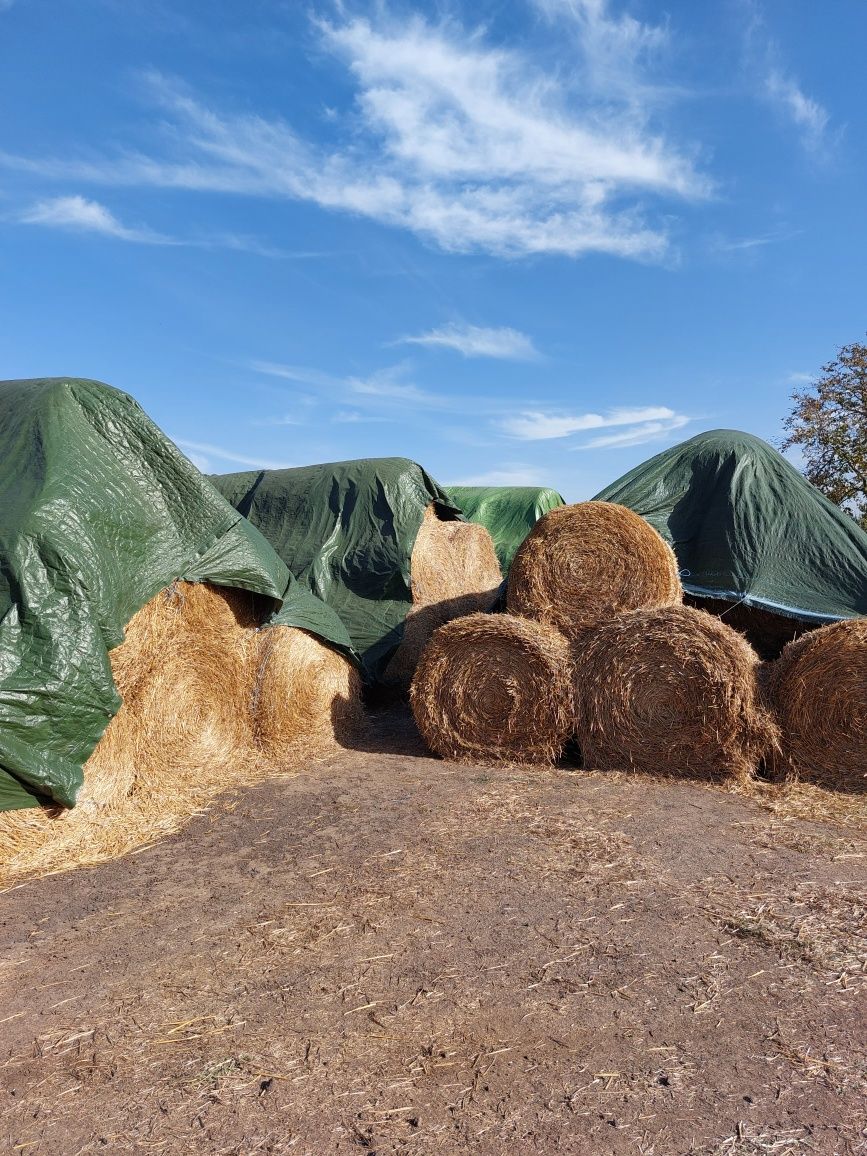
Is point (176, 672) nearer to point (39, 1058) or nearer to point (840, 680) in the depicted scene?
point (39, 1058)

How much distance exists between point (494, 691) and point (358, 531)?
3.10 m

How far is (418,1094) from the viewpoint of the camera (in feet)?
7.79

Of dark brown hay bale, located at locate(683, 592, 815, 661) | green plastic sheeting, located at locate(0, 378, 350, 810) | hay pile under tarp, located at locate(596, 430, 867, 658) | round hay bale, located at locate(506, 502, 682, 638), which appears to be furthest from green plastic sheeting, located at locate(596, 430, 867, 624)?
green plastic sheeting, located at locate(0, 378, 350, 810)

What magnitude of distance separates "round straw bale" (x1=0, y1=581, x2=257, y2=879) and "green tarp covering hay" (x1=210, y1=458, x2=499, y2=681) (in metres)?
1.74

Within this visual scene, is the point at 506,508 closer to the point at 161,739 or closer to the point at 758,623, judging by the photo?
the point at 758,623

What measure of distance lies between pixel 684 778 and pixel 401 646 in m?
3.28

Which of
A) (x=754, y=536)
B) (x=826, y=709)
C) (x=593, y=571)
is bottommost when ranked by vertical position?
(x=826, y=709)

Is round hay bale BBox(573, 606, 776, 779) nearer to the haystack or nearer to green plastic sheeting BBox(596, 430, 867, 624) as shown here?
green plastic sheeting BBox(596, 430, 867, 624)

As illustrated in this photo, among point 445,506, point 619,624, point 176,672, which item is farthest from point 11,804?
point 445,506

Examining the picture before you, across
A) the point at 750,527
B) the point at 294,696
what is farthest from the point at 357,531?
the point at 750,527

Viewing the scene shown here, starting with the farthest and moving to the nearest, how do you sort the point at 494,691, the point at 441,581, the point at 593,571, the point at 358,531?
1. the point at 441,581
2. the point at 358,531
3. the point at 593,571
4. the point at 494,691

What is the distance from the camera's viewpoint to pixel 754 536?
7.55 m

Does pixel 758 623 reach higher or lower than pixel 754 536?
lower

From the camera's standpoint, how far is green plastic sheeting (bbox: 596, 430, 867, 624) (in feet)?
23.6
